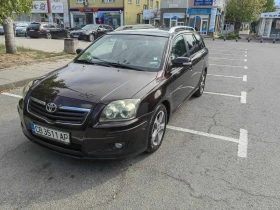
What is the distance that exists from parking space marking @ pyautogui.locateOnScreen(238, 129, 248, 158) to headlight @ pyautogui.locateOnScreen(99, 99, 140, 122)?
1.79 m

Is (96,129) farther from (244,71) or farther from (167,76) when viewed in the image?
(244,71)

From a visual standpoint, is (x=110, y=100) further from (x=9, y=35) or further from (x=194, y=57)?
(x=9, y=35)

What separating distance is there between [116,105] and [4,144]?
78.0 inches

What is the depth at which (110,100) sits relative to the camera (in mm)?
2736

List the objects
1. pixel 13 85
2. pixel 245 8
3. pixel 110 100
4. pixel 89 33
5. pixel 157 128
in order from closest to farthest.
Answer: pixel 110 100 < pixel 157 128 < pixel 13 85 < pixel 89 33 < pixel 245 8

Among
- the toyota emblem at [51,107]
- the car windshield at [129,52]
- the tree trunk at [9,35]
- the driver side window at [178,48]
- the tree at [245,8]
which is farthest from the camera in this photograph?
the tree at [245,8]

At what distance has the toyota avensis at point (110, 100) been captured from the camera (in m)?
2.66

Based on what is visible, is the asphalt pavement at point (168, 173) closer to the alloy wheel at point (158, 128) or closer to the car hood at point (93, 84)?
the alloy wheel at point (158, 128)

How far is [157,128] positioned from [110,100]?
935mm

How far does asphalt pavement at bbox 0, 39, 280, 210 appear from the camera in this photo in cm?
251

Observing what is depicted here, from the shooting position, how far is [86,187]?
106 inches

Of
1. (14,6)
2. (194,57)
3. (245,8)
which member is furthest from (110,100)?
(245,8)

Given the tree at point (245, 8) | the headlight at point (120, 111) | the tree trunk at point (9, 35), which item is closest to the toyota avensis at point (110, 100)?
the headlight at point (120, 111)

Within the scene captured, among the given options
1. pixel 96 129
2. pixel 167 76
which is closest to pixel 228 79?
pixel 167 76
